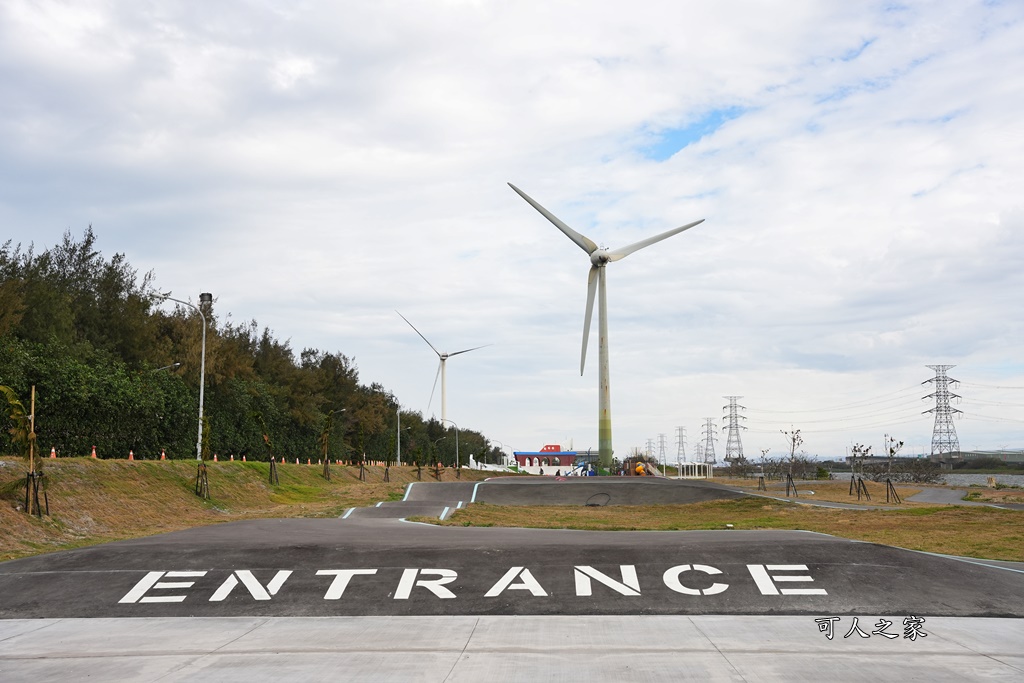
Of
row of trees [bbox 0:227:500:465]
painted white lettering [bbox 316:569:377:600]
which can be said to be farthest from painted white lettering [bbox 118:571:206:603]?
row of trees [bbox 0:227:500:465]

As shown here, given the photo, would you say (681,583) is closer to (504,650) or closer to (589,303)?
(504,650)

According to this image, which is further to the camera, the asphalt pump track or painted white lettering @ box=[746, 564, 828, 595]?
painted white lettering @ box=[746, 564, 828, 595]

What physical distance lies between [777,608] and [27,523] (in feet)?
83.7

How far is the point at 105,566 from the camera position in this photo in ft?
62.5

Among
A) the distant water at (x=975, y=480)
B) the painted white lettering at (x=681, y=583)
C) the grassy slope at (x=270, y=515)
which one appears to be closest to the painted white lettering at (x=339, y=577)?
the painted white lettering at (x=681, y=583)

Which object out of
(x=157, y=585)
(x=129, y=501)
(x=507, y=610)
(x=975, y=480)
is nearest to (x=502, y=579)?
(x=507, y=610)

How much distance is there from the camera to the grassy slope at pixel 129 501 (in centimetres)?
2942

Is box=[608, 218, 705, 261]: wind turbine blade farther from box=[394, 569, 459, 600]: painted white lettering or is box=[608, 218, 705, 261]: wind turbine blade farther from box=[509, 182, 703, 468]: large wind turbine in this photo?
box=[394, 569, 459, 600]: painted white lettering

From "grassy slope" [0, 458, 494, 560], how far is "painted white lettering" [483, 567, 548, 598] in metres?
15.2

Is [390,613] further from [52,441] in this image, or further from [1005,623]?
[52,441]

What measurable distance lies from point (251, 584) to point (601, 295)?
214 ft

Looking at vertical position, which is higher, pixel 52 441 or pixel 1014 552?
pixel 52 441

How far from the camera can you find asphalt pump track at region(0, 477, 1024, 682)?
12.3 metres

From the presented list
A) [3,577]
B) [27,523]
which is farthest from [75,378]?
[3,577]
